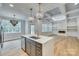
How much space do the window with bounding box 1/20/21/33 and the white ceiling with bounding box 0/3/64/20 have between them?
13cm

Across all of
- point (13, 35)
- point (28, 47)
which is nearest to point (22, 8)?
point (13, 35)

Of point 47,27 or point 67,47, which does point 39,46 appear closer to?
point 47,27

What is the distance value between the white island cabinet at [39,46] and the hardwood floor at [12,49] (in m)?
0.14

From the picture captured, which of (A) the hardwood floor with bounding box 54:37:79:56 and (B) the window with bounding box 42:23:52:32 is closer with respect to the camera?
(A) the hardwood floor with bounding box 54:37:79:56

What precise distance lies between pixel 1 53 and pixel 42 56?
2.47ft

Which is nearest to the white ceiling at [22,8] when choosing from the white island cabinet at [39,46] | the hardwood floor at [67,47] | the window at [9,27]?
the window at [9,27]

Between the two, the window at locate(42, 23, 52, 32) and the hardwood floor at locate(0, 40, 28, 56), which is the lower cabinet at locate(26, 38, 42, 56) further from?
the window at locate(42, 23, 52, 32)

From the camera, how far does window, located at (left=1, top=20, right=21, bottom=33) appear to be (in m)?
1.58

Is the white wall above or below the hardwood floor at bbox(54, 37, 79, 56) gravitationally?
above

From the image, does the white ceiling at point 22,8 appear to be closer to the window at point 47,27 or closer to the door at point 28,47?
the window at point 47,27

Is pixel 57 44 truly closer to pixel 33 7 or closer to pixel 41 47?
pixel 41 47

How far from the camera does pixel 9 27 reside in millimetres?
1619

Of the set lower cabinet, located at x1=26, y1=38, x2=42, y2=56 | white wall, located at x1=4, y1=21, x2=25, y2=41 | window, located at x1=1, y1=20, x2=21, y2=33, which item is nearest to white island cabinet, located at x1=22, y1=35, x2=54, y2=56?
lower cabinet, located at x1=26, y1=38, x2=42, y2=56

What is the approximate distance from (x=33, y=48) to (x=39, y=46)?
0.15 meters
